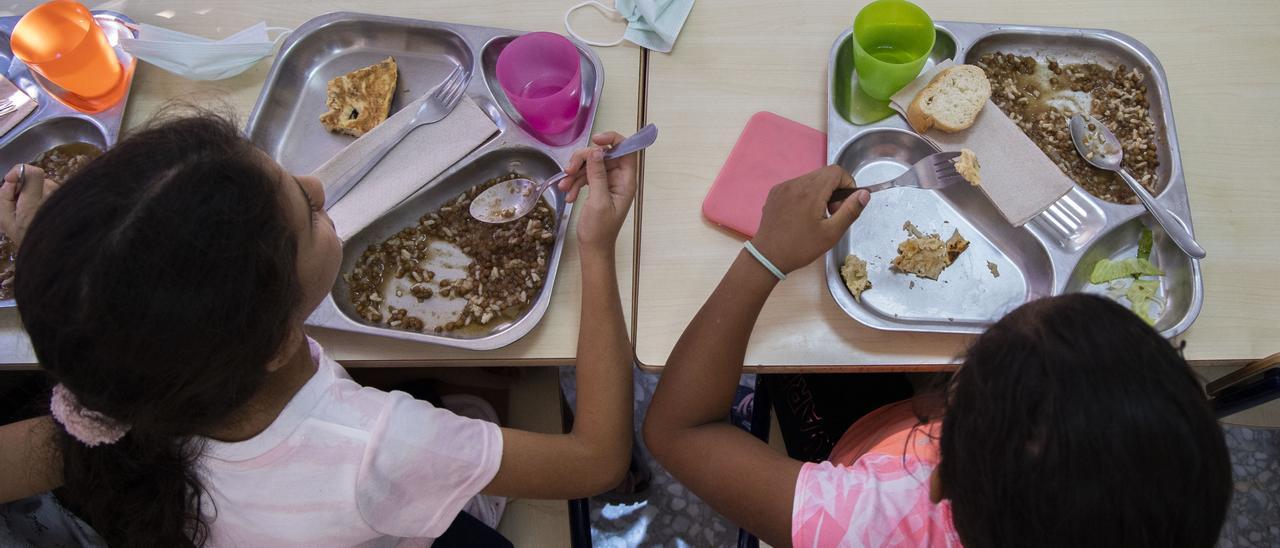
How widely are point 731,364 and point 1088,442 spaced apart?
45 cm

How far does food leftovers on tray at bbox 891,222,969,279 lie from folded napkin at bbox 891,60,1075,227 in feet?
0.27

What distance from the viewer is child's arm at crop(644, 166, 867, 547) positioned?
985 mm

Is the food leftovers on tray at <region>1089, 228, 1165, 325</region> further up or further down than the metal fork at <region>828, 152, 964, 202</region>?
further down

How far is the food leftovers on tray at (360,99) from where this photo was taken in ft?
3.86

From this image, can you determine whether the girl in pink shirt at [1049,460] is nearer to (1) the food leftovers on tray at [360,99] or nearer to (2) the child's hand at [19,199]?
(1) the food leftovers on tray at [360,99]

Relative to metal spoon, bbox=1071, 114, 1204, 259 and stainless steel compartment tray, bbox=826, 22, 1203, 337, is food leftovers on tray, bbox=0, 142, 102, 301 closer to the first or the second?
stainless steel compartment tray, bbox=826, 22, 1203, 337

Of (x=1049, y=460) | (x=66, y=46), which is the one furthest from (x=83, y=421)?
(x=1049, y=460)

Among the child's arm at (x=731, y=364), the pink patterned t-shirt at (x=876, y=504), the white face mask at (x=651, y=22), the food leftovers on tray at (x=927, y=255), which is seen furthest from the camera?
the white face mask at (x=651, y=22)

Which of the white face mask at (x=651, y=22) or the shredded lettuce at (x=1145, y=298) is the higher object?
the white face mask at (x=651, y=22)

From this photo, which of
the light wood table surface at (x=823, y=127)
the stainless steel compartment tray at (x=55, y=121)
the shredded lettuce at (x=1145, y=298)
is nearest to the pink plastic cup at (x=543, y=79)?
the light wood table surface at (x=823, y=127)

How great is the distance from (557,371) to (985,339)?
2.33ft

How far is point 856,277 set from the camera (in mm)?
1063

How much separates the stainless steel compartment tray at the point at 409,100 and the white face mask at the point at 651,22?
86mm

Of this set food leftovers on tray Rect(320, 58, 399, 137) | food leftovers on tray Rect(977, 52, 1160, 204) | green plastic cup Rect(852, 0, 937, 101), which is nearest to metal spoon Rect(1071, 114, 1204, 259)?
food leftovers on tray Rect(977, 52, 1160, 204)
